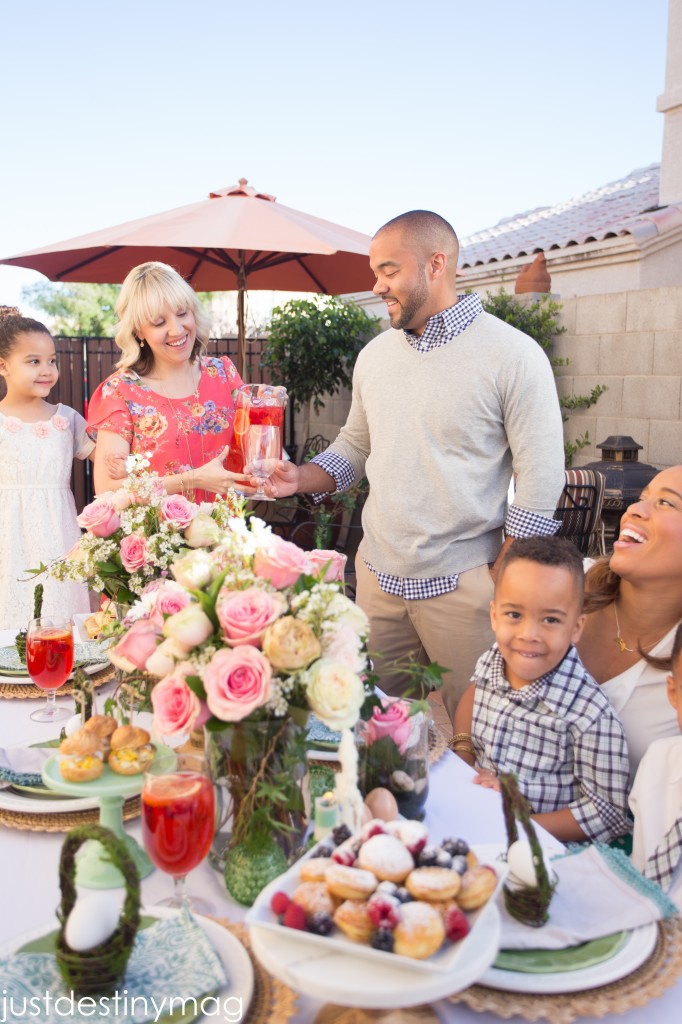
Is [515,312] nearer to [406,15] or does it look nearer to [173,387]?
[173,387]

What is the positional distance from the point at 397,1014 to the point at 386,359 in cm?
204

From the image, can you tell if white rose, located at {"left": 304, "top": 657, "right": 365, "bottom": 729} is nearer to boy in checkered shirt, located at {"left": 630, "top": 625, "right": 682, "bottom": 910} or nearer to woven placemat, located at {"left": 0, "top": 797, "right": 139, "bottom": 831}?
woven placemat, located at {"left": 0, "top": 797, "right": 139, "bottom": 831}

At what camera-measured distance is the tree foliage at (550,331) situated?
6.11m

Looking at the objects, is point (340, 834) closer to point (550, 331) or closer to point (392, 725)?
point (392, 725)

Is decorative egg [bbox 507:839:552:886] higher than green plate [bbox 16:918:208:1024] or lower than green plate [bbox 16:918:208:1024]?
higher

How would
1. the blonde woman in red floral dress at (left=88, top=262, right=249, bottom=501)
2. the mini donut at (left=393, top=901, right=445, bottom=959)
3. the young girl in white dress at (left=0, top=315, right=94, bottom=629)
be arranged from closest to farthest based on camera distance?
the mini donut at (left=393, top=901, right=445, bottom=959) → the blonde woman in red floral dress at (left=88, top=262, right=249, bottom=501) → the young girl in white dress at (left=0, top=315, right=94, bottom=629)

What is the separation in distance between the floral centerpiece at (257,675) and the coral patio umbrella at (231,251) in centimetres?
338

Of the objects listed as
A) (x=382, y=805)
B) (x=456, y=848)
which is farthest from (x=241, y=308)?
(x=456, y=848)

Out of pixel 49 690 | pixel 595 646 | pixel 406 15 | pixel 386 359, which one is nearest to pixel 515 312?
pixel 386 359

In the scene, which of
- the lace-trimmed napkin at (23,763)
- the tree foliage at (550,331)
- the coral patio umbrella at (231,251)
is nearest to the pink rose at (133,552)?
the lace-trimmed napkin at (23,763)

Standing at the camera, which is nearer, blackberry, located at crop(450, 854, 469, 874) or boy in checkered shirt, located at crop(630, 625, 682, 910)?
blackberry, located at crop(450, 854, 469, 874)

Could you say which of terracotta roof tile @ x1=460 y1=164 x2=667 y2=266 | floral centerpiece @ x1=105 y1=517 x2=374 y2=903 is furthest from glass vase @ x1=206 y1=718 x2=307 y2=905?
terracotta roof tile @ x1=460 y1=164 x2=667 y2=266

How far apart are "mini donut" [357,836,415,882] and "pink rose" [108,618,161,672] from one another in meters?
0.51

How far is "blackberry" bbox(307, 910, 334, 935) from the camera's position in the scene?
0.98m
